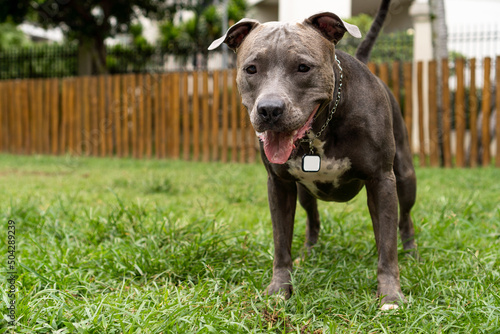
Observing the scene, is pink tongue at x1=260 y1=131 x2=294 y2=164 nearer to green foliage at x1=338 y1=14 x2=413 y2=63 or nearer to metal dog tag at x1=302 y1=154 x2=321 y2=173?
metal dog tag at x1=302 y1=154 x2=321 y2=173

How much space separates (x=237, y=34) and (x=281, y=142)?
682 mm

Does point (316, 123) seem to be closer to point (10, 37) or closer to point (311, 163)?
point (311, 163)

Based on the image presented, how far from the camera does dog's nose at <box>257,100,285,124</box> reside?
79.2 inches

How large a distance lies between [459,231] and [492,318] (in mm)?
1500

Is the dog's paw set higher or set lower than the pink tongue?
lower

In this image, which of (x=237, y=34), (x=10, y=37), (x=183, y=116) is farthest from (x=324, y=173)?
(x=10, y=37)

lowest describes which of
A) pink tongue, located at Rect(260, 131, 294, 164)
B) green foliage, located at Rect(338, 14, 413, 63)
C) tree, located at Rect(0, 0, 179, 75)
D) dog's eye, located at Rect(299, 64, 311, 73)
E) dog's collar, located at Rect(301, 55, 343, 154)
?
pink tongue, located at Rect(260, 131, 294, 164)

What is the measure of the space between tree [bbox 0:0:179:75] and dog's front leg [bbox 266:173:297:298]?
11.0 meters

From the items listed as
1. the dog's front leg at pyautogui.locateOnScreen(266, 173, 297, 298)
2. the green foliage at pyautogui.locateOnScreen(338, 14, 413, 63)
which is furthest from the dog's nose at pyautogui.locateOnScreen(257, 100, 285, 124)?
the green foliage at pyautogui.locateOnScreen(338, 14, 413, 63)

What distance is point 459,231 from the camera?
11.3 feet

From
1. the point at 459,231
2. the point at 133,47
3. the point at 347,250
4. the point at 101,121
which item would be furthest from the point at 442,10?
the point at 133,47

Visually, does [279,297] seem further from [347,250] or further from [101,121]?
[101,121]

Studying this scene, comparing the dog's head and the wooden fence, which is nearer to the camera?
the dog's head

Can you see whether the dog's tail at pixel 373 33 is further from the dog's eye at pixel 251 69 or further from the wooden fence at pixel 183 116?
the wooden fence at pixel 183 116
